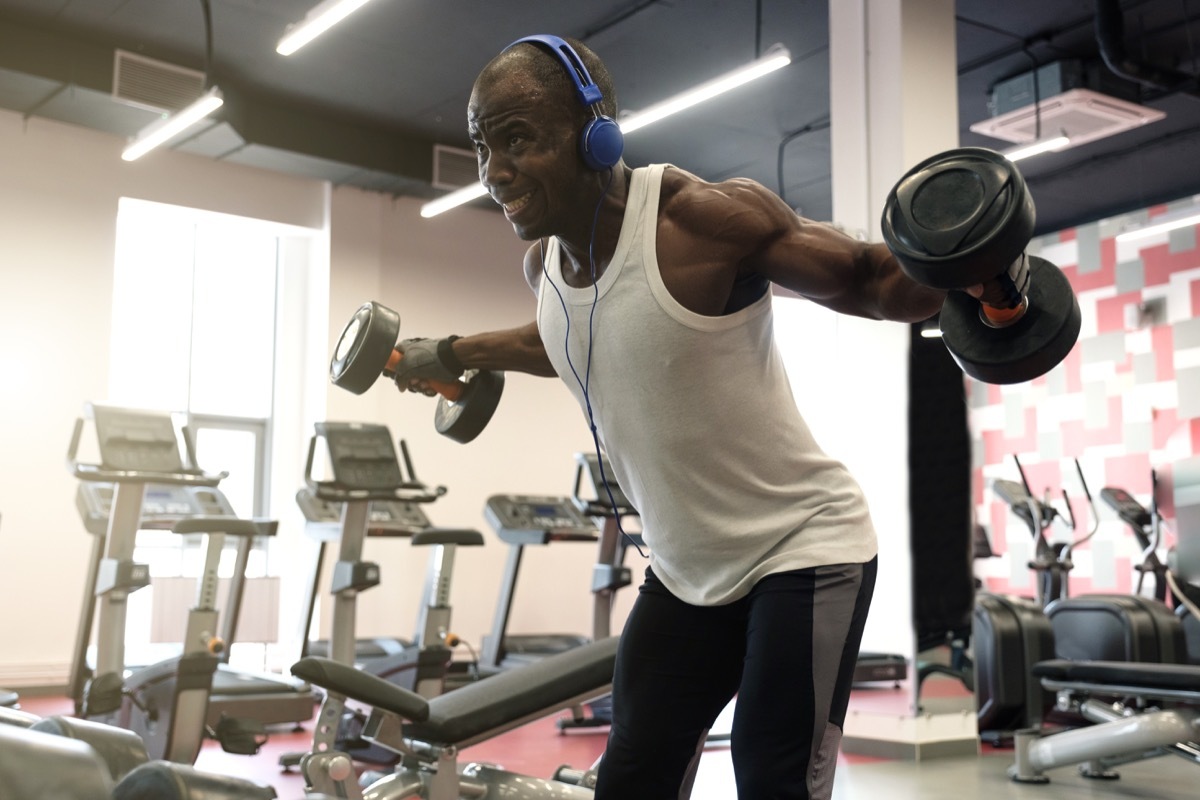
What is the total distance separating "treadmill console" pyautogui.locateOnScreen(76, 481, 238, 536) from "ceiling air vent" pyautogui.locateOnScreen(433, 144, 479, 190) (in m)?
3.16

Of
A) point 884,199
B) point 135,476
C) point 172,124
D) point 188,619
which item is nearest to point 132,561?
point 135,476

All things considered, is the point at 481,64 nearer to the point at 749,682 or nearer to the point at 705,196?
the point at 705,196

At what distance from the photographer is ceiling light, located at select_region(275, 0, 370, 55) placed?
5273mm

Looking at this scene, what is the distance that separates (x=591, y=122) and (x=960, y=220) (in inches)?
23.0

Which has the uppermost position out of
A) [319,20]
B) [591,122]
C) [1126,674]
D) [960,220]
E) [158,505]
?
[319,20]

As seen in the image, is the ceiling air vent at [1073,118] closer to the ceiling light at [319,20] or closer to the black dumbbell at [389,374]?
the ceiling light at [319,20]

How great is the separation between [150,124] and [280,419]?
2.35 m

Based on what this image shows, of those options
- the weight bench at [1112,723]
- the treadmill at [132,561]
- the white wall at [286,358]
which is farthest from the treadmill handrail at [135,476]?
the weight bench at [1112,723]

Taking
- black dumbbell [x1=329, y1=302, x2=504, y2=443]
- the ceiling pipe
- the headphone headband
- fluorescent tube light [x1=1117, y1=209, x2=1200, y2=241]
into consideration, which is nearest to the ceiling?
the ceiling pipe

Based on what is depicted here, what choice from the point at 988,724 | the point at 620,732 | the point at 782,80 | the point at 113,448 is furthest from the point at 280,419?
the point at 620,732

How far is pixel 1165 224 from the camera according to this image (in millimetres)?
7898

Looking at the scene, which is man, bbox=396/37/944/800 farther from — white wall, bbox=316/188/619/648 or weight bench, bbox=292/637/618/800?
white wall, bbox=316/188/619/648

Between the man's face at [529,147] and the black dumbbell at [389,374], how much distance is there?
17.8 inches

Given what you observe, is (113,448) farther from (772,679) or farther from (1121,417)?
(1121,417)
